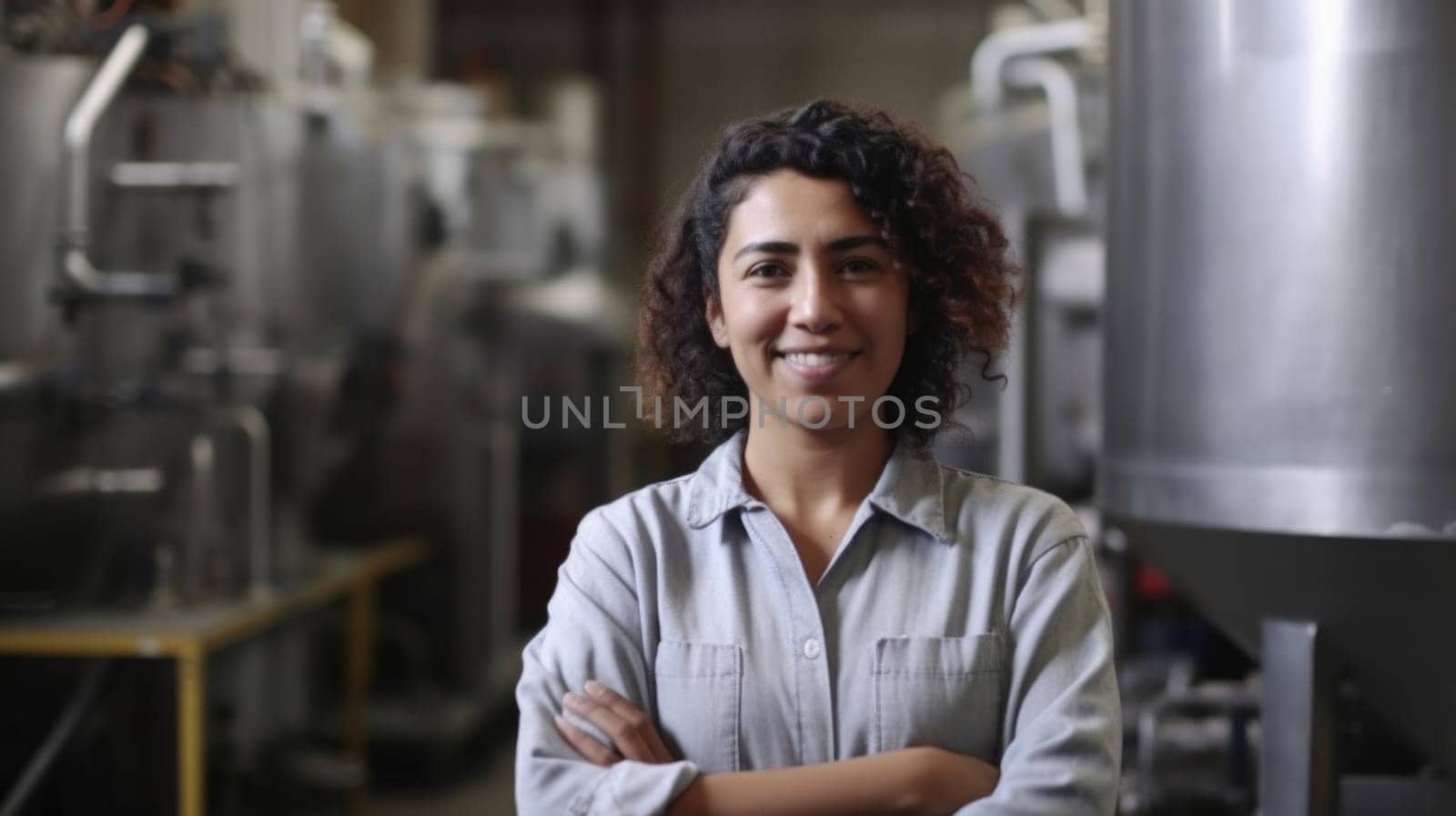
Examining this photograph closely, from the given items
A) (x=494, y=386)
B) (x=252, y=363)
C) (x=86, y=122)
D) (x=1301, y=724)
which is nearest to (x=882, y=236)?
(x=1301, y=724)

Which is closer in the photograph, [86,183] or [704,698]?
[704,698]

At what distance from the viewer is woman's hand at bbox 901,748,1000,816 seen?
114 cm

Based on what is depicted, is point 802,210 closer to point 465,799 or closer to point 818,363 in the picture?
point 818,363

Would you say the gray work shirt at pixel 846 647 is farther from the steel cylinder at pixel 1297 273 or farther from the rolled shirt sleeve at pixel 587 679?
the steel cylinder at pixel 1297 273

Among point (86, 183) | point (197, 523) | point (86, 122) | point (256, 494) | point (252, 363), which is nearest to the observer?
point (86, 122)

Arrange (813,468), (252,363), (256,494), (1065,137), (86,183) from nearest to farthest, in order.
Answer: (813,468) < (86,183) < (256,494) < (252,363) < (1065,137)

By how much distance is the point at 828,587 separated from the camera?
3.95 feet

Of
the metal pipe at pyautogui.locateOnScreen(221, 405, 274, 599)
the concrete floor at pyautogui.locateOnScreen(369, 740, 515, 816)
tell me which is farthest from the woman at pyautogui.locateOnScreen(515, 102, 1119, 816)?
the concrete floor at pyautogui.locateOnScreen(369, 740, 515, 816)

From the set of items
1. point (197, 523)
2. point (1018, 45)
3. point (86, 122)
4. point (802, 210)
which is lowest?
point (197, 523)

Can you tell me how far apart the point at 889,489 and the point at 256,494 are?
2455mm

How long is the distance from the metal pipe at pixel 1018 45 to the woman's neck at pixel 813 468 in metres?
2.76

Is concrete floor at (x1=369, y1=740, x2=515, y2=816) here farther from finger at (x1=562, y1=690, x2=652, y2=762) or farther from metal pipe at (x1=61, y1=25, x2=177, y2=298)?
finger at (x1=562, y1=690, x2=652, y2=762)

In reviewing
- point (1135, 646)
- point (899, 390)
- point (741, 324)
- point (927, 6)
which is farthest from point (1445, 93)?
point (927, 6)

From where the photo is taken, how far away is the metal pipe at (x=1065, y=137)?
12.7ft
